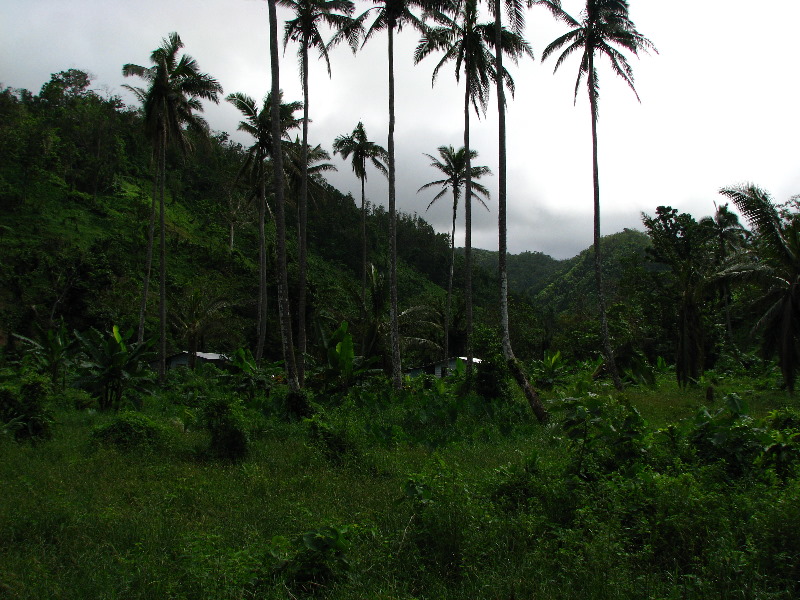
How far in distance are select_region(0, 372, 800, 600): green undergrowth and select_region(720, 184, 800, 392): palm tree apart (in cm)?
1177

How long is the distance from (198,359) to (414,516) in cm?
3099

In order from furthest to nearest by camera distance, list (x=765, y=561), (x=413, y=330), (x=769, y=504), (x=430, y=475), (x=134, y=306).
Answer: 1. (x=413, y=330)
2. (x=134, y=306)
3. (x=430, y=475)
4. (x=769, y=504)
5. (x=765, y=561)

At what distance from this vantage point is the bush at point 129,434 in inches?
375

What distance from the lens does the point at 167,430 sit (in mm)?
10539

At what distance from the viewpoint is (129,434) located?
9.73 m

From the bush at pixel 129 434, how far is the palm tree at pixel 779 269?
18.0m

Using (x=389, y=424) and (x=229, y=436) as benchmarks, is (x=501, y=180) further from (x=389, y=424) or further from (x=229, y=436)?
(x=229, y=436)

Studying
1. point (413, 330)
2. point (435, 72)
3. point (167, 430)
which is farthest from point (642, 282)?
point (167, 430)

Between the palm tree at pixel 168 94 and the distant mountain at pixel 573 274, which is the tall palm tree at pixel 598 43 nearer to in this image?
the palm tree at pixel 168 94

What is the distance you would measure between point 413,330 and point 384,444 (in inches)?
997

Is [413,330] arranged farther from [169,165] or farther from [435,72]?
[169,165]

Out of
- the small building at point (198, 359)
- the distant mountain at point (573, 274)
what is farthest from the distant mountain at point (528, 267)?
the small building at point (198, 359)

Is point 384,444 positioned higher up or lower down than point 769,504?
lower down

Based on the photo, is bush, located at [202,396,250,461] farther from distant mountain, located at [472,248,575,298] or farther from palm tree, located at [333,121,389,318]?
distant mountain, located at [472,248,575,298]
